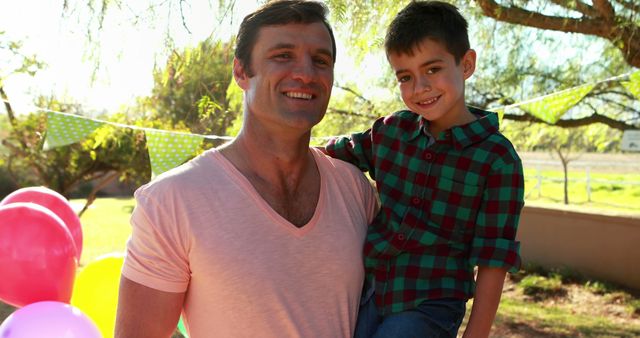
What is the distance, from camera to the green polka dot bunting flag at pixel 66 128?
4.62 meters

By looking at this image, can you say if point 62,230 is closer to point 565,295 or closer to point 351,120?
point 351,120

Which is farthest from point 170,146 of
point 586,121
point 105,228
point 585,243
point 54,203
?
point 105,228

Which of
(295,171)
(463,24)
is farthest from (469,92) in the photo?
(295,171)

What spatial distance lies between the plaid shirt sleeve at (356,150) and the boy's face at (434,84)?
23cm

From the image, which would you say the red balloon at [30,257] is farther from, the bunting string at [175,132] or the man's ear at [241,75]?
the man's ear at [241,75]

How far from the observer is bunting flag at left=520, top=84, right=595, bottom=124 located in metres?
4.11

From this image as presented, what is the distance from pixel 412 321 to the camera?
1.89m

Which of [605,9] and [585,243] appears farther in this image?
[585,243]

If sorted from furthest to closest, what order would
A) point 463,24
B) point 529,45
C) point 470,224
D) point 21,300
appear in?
point 529,45 < point 21,300 < point 463,24 < point 470,224

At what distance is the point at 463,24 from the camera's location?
7.04 feet

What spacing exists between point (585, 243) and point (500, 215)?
710 centimetres

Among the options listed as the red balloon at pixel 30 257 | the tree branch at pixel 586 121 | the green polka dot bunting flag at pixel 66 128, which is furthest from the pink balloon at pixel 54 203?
the tree branch at pixel 586 121

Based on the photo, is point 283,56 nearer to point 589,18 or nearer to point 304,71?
point 304,71

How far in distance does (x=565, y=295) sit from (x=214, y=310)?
722 cm
